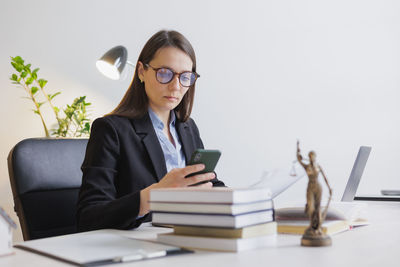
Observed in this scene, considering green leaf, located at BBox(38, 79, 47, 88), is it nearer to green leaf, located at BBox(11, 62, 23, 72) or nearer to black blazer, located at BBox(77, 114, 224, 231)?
green leaf, located at BBox(11, 62, 23, 72)

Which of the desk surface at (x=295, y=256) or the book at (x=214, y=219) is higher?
the book at (x=214, y=219)

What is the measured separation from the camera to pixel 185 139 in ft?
6.57

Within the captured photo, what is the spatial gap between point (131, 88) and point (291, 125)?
7.05 ft

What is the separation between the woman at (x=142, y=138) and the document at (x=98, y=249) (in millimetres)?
314

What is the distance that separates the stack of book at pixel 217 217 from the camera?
0.94m

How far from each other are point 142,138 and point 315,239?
925 mm

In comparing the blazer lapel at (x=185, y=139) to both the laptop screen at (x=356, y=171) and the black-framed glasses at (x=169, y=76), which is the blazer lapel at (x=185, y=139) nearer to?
the black-framed glasses at (x=169, y=76)

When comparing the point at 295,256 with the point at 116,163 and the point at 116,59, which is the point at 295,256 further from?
the point at 116,59

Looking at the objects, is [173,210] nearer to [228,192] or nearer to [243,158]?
[228,192]

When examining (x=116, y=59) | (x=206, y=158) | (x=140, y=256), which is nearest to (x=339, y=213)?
(x=206, y=158)

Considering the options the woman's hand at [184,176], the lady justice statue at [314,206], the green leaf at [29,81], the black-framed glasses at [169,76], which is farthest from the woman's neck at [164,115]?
the green leaf at [29,81]

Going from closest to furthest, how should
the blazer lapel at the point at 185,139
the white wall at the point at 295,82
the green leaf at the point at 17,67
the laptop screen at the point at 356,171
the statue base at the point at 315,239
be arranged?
the statue base at the point at 315,239 < the laptop screen at the point at 356,171 < the blazer lapel at the point at 185,139 < the green leaf at the point at 17,67 < the white wall at the point at 295,82

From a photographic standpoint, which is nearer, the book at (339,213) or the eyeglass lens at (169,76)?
the book at (339,213)

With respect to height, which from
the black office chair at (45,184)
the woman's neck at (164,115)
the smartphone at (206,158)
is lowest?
the black office chair at (45,184)
